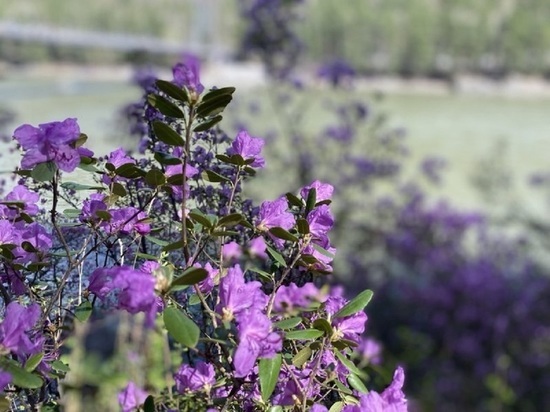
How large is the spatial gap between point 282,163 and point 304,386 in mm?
3091

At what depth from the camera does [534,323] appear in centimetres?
320

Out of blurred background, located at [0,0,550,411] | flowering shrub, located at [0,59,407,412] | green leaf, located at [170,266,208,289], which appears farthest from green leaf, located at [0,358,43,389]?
blurred background, located at [0,0,550,411]

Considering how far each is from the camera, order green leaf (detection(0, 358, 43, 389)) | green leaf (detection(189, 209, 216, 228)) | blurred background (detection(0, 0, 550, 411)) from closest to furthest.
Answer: green leaf (detection(0, 358, 43, 389)) < green leaf (detection(189, 209, 216, 228)) < blurred background (detection(0, 0, 550, 411))

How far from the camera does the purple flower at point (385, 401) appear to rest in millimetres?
543

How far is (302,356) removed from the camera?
595mm

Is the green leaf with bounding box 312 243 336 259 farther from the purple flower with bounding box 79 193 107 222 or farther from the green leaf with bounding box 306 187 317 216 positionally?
the purple flower with bounding box 79 193 107 222

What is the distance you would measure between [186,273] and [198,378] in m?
0.15

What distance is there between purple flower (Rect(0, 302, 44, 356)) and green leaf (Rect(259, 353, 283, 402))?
0.16 meters

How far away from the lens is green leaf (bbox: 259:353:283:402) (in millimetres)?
521

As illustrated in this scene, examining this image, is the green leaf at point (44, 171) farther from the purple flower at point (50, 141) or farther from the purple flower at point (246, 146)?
the purple flower at point (246, 146)

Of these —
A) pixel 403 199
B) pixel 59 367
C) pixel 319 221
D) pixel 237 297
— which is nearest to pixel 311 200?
pixel 319 221

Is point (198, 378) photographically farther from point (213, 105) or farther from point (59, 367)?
point (213, 105)

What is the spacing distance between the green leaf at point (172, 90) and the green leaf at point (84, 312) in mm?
171

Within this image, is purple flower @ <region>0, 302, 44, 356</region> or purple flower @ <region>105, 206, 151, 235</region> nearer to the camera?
purple flower @ <region>0, 302, 44, 356</region>
